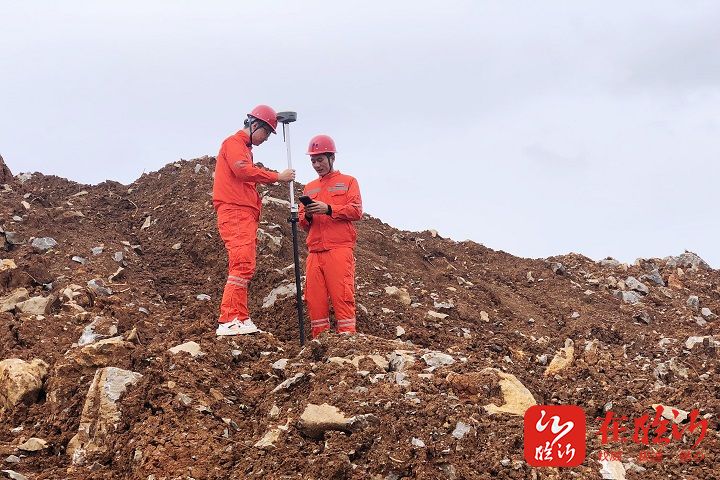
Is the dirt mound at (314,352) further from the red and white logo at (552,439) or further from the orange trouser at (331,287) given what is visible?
the orange trouser at (331,287)

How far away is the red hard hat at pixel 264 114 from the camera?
26.6ft

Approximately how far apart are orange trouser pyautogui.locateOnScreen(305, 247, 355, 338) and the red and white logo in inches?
108

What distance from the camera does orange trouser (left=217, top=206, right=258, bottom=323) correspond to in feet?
25.8

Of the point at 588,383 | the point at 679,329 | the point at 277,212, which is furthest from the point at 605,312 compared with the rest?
the point at 277,212

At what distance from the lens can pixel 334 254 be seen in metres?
8.23

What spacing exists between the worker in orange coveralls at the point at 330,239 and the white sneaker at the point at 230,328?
3.01 feet

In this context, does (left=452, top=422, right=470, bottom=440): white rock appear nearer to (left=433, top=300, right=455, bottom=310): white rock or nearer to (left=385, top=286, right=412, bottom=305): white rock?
(left=385, top=286, right=412, bottom=305): white rock

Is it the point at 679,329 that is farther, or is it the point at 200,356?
the point at 679,329

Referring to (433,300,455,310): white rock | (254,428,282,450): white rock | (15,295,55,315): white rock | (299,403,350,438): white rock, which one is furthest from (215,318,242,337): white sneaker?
(433,300,455,310): white rock

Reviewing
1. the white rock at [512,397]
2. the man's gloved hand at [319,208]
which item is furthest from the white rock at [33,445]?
the white rock at [512,397]

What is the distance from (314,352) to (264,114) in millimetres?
2716

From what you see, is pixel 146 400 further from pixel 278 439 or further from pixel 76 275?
pixel 76 275

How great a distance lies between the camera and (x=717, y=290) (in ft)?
45.0

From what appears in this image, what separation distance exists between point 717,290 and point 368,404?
10.3 metres
